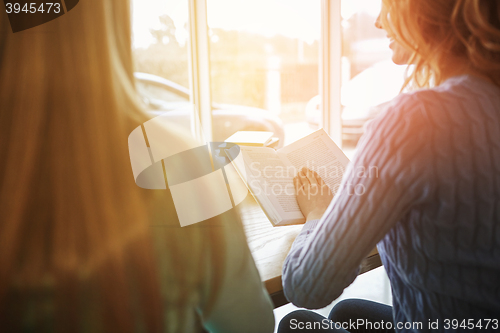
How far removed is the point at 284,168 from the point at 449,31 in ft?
1.70

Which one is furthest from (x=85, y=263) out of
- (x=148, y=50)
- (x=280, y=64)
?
(x=280, y=64)

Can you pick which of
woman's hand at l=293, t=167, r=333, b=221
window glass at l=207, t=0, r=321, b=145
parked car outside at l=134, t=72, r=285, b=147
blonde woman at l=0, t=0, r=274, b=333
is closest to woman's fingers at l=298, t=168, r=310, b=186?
woman's hand at l=293, t=167, r=333, b=221

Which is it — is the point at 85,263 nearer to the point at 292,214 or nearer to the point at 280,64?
the point at 292,214

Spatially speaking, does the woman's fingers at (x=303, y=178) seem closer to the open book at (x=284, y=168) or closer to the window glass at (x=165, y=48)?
the open book at (x=284, y=168)

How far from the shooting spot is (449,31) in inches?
21.0

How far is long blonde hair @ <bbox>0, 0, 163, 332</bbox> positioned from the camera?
31 centimetres

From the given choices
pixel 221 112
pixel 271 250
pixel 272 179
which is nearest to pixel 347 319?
pixel 271 250

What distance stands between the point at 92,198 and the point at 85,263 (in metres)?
0.06

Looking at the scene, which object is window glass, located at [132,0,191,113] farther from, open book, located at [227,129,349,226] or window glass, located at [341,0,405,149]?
window glass, located at [341,0,405,149]

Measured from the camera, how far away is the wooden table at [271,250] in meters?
0.70

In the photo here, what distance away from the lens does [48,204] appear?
0.32 m

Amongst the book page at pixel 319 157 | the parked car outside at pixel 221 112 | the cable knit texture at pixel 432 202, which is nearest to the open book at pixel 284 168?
the book page at pixel 319 157

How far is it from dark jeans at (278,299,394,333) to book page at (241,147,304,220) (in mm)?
215

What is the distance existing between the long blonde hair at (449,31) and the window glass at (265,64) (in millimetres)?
1724
